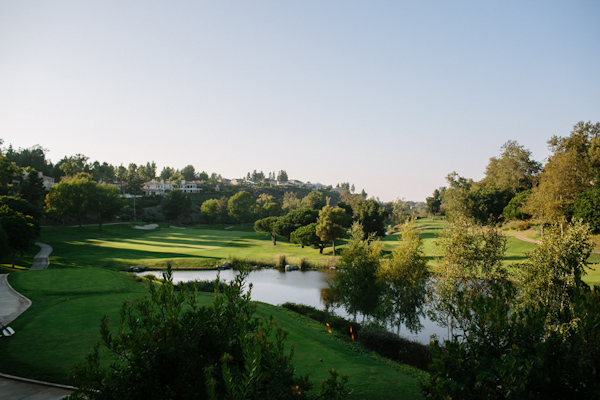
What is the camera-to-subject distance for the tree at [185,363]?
4539 millimetres

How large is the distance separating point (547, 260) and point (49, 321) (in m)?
24.6

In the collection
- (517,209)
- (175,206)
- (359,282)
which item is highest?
(517,209)

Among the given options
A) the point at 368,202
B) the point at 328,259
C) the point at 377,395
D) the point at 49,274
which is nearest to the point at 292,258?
the point at 328,259

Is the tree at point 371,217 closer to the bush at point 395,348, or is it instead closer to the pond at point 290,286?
the pond at point 290,286

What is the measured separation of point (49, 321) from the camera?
17094mm

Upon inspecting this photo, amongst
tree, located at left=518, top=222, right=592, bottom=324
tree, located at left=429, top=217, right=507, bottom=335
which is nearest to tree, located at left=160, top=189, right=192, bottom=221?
tree, located at left=429, top=217, right=507, bottom=335

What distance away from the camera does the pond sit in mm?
26792

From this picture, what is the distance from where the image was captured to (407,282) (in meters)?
25.6

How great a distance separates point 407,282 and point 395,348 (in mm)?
7032

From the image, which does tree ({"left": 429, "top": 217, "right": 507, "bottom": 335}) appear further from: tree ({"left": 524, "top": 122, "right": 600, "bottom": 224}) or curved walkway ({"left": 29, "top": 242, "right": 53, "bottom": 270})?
curved walkway ({"left": 29, "top": 242, "right": 53, "bottom": 270})

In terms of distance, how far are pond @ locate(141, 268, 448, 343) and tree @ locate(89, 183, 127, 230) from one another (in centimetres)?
3989

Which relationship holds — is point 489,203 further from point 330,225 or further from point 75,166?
point 75,166

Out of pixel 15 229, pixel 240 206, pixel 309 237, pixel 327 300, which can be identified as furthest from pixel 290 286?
pixel 240 206

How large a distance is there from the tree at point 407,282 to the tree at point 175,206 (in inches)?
3427
